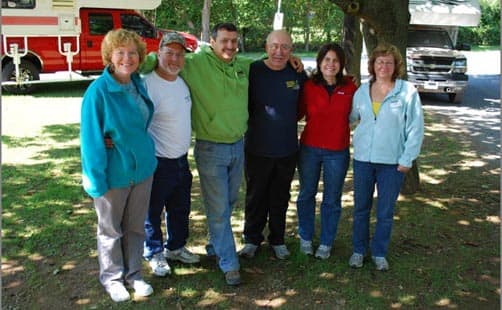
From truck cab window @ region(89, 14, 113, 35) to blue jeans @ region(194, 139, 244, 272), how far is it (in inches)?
428

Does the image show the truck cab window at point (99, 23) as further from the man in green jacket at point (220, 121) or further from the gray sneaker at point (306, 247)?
the gray sneaker at point (306, 247)

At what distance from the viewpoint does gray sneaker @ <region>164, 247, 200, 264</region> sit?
4.27m

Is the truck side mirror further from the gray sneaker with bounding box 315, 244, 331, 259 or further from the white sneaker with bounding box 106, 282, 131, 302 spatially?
the white sneaker with bounding box 106, 282, 131, 302

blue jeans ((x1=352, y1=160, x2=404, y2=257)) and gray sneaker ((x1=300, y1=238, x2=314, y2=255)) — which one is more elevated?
blue jeans ((x1=352, y1=160, x2=404, y2=257))

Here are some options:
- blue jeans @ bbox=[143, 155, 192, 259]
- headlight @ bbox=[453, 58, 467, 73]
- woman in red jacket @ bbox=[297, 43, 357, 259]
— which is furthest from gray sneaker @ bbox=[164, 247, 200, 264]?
headlight @ bbox=[453, 58, 467, 73]

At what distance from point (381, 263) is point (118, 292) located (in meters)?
2.14

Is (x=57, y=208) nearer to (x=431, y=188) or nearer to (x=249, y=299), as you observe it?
(x=249, y=299)

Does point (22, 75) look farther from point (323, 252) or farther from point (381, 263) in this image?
point (381, 263)

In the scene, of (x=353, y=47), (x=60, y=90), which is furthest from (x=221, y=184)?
(x=60, y=90)

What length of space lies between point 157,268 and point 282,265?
105 centimetres

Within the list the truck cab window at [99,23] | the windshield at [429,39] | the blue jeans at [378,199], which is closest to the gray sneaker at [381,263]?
the blue jeans at [378,199]

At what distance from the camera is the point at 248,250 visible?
4418 millimetres

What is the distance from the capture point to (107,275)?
3.75m

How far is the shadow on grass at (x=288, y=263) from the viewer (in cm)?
381
